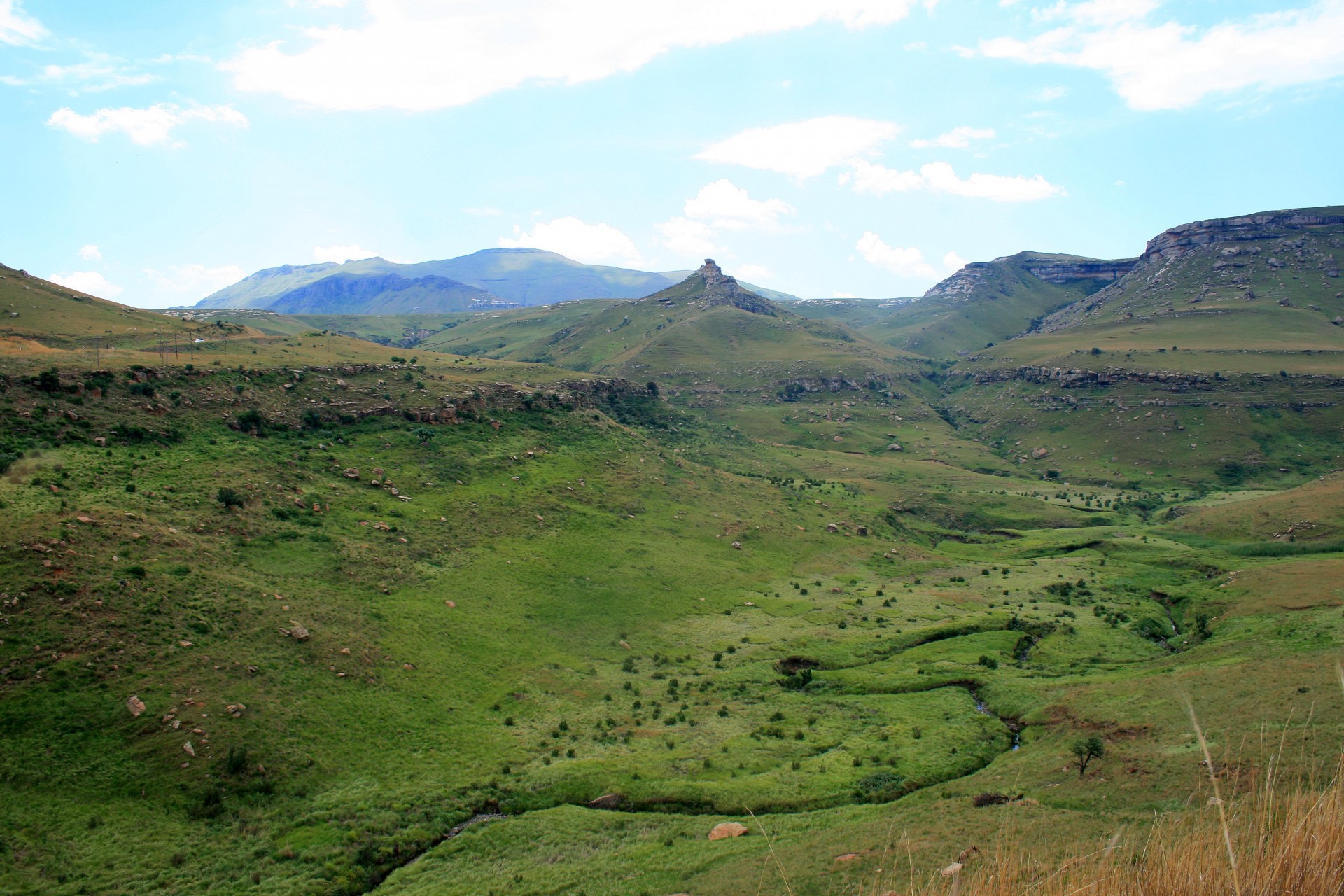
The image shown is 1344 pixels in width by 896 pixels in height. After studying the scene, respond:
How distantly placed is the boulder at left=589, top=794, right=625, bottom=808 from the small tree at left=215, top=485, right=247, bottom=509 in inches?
1286

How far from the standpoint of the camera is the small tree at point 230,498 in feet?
155

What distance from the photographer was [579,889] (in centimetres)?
2323

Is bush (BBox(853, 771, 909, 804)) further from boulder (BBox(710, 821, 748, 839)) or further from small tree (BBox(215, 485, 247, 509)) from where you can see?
small tree (BBox(215, 485, 247, 509))

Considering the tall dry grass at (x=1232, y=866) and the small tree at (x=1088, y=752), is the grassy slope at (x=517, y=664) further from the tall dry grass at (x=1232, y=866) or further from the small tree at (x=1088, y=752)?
the tall dry grass at (x=1232, y=866)

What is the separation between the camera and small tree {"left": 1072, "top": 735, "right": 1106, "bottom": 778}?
27219 millimetres

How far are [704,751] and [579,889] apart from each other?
39.7ft

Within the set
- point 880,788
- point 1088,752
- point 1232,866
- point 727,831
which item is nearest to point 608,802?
point 727,831

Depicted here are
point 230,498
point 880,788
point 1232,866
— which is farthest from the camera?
point 230,498

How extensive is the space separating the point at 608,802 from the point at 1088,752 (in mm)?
19090

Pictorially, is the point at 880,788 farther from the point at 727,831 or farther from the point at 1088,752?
the point at 1088,752

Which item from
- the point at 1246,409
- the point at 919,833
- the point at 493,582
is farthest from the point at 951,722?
the point at 1246,409

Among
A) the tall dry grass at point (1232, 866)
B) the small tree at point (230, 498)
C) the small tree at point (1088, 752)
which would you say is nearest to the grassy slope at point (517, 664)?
the small tree at point (1088, 752)

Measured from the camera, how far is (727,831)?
86.0ft

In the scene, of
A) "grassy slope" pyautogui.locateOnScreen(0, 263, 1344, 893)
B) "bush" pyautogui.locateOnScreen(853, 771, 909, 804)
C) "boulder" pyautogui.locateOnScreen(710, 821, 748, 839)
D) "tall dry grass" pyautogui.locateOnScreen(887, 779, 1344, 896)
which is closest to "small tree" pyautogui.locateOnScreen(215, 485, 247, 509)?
"grassy slope" pyautogui.locateOnScreen(0, 263, 1344, 893)
